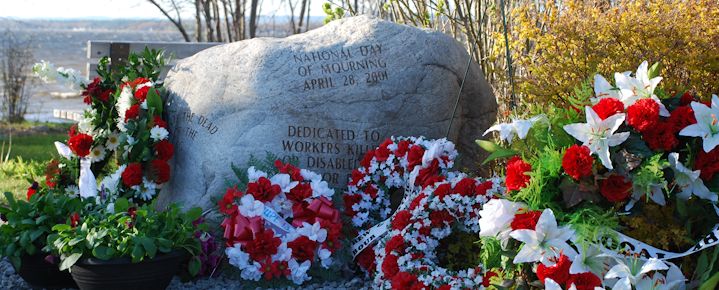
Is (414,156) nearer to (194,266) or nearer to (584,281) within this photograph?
(194,266)

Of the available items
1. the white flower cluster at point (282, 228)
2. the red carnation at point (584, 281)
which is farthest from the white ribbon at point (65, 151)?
the red carnation at point (584, 281)

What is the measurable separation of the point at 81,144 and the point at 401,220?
2.37m

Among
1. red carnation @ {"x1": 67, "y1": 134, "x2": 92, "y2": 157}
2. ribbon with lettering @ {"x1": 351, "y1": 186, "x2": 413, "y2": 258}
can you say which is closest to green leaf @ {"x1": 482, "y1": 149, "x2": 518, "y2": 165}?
ribbon with lettering @ {"x1": 351, "y1": 186, "x2": 413, "y2": 258}

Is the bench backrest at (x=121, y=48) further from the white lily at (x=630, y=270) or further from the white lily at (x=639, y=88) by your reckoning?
the white lily at (x=630, y=270)

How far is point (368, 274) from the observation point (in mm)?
5102

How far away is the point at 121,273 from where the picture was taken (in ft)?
14.5

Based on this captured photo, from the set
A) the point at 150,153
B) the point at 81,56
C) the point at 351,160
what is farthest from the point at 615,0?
the point at 81,56

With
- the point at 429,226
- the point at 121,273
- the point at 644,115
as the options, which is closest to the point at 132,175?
the point at 121,273

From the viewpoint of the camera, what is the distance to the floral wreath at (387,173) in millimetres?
5176

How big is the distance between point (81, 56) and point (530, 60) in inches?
1535

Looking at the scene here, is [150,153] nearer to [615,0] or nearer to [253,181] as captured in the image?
[253,181]

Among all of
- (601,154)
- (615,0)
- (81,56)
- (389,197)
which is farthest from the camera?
(81,56)

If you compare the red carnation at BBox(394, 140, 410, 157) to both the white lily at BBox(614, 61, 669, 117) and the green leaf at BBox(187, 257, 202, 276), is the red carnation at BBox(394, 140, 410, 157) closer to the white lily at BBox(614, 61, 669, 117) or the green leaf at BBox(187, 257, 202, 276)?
the green leaf at BBox(187, 257, 202, 276)

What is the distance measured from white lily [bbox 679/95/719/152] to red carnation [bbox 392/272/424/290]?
1396 millimetres
